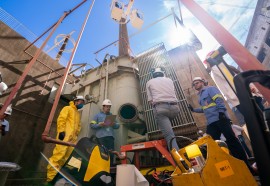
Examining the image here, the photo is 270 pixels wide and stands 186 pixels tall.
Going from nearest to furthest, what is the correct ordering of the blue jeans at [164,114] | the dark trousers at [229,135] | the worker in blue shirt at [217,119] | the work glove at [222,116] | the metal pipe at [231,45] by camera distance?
the metal pipe at [231,45] < the dark trousers at [229,135] < the worker in blue shirt at [217,119] < the work glove at [222,116] < the blue jeans at [164,114]

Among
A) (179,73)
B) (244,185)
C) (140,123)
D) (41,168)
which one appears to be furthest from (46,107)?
(244,185)

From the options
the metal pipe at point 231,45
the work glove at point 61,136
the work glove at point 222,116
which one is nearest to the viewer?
the metal pipe at point 231,45

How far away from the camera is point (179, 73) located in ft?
21.5

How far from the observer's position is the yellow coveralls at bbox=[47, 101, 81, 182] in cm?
367

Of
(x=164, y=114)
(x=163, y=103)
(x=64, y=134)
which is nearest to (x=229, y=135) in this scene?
(x=164, y=114)

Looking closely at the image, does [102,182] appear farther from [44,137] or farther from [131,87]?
[131,87]

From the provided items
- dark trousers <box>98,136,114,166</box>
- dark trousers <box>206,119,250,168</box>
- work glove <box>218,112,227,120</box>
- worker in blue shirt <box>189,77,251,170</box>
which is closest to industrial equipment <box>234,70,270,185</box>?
dark trousers <box>206,119,250,168</box>

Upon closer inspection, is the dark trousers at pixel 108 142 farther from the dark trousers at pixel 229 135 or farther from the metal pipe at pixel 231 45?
the metal pipe at pixel 231 45

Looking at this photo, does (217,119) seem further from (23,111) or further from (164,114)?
(23,111)

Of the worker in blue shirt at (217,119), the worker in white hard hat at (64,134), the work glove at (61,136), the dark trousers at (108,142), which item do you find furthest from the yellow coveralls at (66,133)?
the worker in blue shirt at (217,119)

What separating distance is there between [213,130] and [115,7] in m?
6.32

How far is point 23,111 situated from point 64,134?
117 inches

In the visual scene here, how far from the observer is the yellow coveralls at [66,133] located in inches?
144

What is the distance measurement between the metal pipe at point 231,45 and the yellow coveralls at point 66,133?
3916mm
